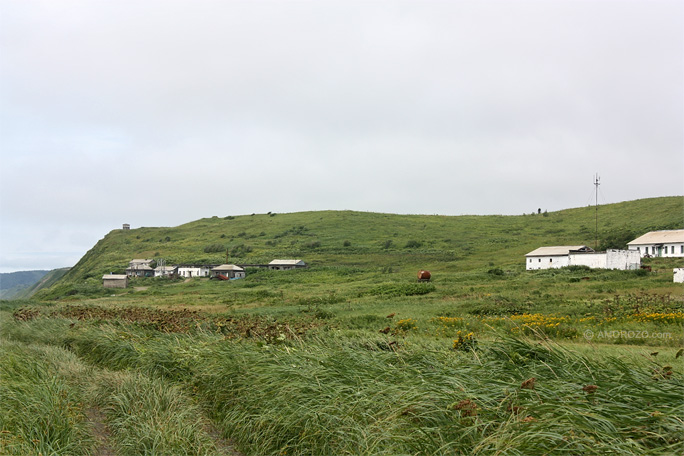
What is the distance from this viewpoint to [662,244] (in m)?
58.4

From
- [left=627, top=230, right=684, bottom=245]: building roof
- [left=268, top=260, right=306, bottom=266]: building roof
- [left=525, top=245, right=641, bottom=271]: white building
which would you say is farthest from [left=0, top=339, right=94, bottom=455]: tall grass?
[left=268, top=260, right=306, bottom=266]: building roof

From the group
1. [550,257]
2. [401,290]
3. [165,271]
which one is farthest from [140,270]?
[550,257]

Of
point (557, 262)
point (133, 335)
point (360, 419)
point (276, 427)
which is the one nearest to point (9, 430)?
point (276, 427)

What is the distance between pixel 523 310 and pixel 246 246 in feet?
297

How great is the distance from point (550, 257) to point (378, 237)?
54.0 meters

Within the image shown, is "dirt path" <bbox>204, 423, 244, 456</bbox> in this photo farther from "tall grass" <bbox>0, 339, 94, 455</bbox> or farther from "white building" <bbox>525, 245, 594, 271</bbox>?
"white building" <bbox>525, 245, 594, 271</bbox>

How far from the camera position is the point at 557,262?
56.0 m

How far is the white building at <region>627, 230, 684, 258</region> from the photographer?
2213 inches


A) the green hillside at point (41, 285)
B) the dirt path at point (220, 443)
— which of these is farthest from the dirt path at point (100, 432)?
the green hillside at point (41, 285)

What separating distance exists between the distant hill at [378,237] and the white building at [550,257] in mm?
3640

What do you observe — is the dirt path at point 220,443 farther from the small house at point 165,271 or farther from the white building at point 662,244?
the small house at point 165,271

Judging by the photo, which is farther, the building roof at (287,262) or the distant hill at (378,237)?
the building roof at (287,262)

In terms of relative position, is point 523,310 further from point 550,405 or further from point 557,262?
point 557,262

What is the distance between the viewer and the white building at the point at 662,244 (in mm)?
56200
